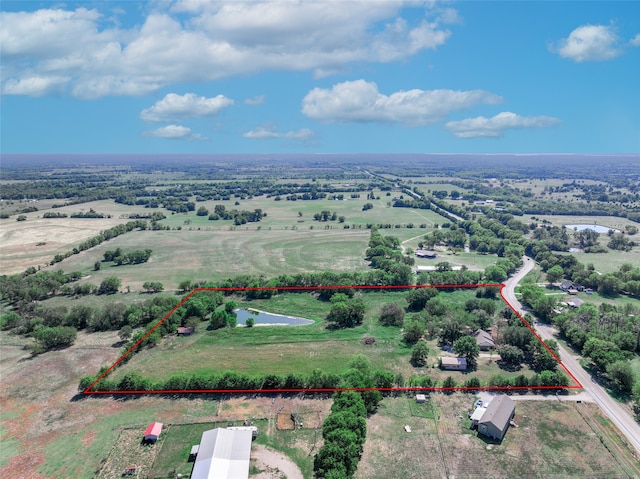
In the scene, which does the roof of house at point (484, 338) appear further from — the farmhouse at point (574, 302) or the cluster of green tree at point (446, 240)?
the cluster of green tree at point (446, 240)

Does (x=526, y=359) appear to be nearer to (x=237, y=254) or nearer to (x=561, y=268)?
(x=561, y=268)

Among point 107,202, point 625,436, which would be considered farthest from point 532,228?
point 107,202

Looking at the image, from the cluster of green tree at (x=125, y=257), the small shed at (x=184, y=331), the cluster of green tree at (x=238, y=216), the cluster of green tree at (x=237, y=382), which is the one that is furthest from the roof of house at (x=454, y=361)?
the cluster of green tree at (x=238, y=216)

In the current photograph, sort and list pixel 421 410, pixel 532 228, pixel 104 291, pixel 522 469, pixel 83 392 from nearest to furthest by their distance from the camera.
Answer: pixel 522 469
pixel 421 410
pixel 83 392
pixel 104 291
pixel 532 228

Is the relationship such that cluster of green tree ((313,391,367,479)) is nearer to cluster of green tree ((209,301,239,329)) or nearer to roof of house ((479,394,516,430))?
roof of house ((479,394,516,430))

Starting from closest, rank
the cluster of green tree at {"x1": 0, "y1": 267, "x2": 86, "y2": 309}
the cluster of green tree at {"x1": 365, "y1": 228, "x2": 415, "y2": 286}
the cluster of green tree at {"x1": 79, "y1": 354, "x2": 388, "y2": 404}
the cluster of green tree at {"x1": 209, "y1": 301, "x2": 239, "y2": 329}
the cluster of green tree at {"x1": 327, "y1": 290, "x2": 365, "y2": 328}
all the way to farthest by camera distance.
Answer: the cluster of green tree at {"x1": 79, "y1": 354, "x2": 388, "y2": 404} → the cluster of green tree at {"x1": 209, "y1": 301, "x2": 239, "y2": 329} → the cluster of green tree at {"x1": 327, "y1": 290, "x2": 365, "y2": 328} → the cluster of green tree at {"x1": 0, "y1": 267, "x2": 86, "y2": 309} → the cluster of green tree at {"x1": 365, "y1": 228, "x2": 415, "y2": 286}

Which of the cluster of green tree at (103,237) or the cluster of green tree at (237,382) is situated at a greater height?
the cluster of green tree at (103,237)

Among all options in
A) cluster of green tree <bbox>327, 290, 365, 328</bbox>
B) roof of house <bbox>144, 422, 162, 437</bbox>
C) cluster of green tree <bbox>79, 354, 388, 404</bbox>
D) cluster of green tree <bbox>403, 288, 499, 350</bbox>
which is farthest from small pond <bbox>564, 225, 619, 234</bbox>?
roof of house <bbox>144, 422, 162, 437</bbox>
